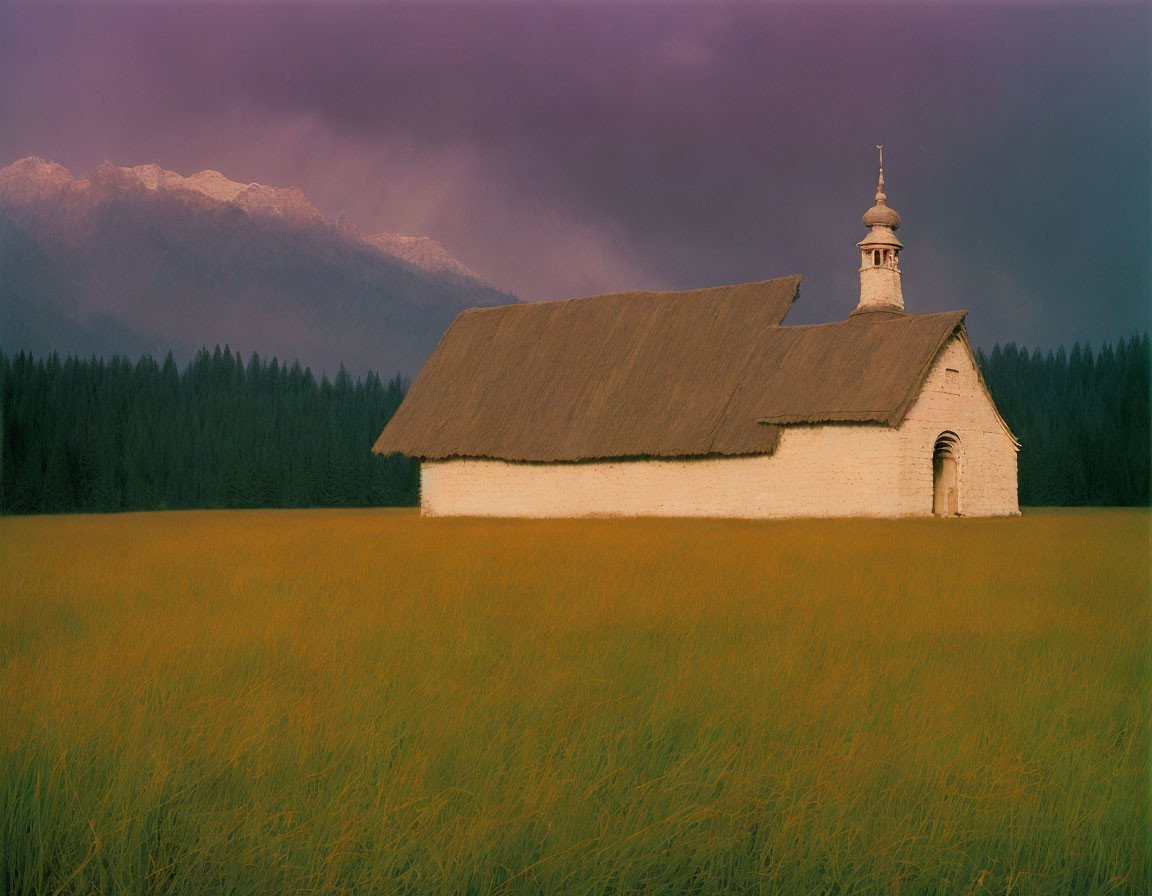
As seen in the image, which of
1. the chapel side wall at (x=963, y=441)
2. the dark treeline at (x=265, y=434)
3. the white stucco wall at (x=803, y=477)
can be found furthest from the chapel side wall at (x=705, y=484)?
the dark treeline at (x=265, y=434)

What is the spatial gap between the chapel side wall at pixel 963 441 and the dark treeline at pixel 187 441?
43.4m

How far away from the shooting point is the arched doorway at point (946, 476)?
28.5 m

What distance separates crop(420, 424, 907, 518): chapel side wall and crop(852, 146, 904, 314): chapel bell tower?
7086 millimetres

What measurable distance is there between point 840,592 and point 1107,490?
53.0 meters

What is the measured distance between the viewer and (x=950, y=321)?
1096 inches

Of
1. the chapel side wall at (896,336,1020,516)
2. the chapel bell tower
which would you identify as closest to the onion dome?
the chapel bell tower

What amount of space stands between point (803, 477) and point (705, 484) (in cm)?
304

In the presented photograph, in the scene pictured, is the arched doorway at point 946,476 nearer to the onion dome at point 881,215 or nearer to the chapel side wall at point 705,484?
the chapel side wall at point 705,484

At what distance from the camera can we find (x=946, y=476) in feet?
94.8

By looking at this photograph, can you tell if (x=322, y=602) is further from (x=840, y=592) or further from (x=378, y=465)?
(x=378, y=465)

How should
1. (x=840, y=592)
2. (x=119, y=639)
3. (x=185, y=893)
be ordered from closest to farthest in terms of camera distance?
(x=185, y=893), (x=119, y=639), (x=840, y=592)

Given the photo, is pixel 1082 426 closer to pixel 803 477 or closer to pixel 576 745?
pixel 803 477

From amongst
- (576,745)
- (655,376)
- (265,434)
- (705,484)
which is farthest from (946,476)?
(265,434)

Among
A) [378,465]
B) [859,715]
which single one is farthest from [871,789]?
[378,465]
